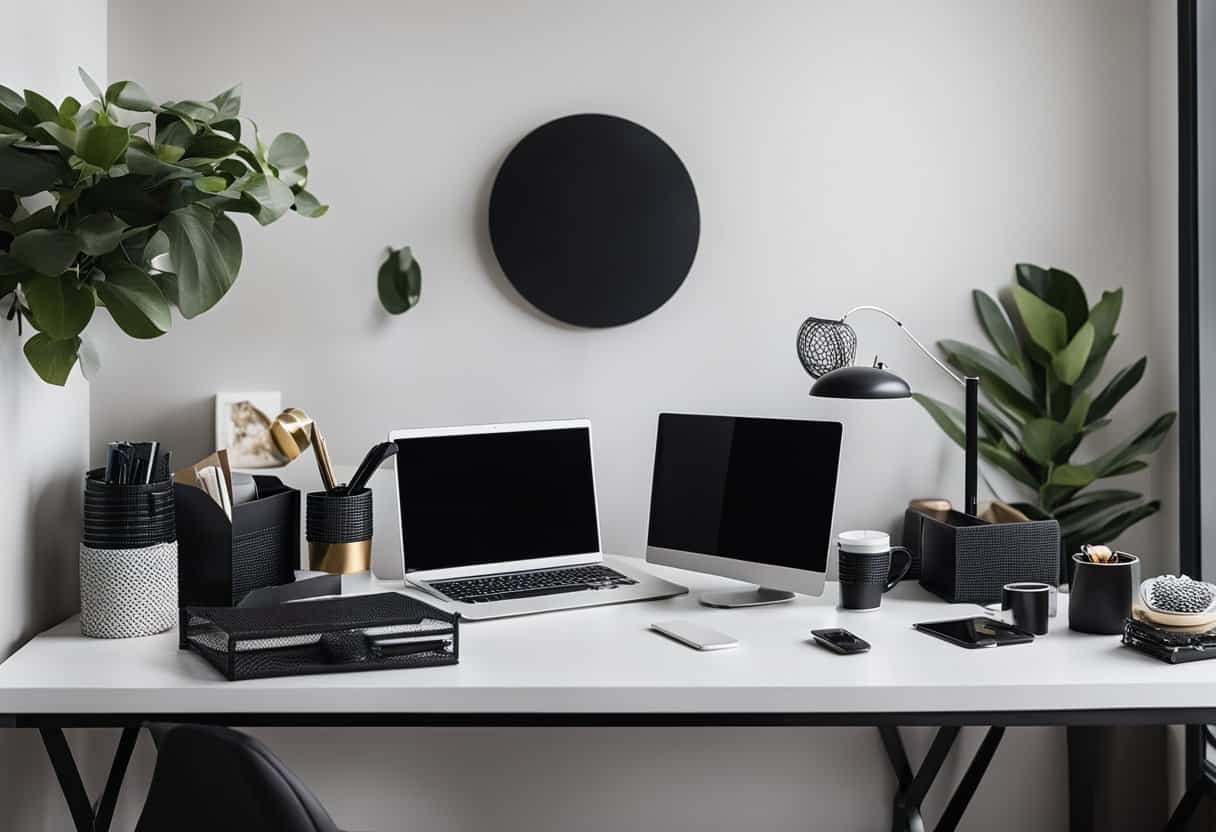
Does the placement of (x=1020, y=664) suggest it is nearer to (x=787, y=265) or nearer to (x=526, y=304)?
(x=787, y=265)

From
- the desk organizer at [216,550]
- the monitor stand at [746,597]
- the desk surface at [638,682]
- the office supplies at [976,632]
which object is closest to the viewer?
the desk surface at [638,682]

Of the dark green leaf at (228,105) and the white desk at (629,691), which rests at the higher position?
the dark green leaf at (228,105)

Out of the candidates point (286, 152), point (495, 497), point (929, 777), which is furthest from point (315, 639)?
point (929, 777)

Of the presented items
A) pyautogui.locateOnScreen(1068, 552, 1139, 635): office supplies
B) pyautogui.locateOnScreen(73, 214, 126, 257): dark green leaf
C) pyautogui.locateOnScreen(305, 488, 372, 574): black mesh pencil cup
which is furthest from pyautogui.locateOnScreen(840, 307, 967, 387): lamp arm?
pyautogui.locateOnScreen(73, 214, 126, 257): dark green leaf

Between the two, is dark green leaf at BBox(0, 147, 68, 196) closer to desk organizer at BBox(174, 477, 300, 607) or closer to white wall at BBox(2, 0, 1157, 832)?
desk organizer at BBox(174, 477, 300, 607)

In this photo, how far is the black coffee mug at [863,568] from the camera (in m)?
2.06

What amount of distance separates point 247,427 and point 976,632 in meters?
1.63

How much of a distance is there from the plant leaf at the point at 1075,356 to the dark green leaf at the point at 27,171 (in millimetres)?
2116

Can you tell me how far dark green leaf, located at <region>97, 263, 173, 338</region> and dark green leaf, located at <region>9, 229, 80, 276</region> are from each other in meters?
0.10

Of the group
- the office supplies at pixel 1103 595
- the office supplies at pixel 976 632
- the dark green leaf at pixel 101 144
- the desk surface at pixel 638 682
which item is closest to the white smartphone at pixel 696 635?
the desk surface at pixel 638 682

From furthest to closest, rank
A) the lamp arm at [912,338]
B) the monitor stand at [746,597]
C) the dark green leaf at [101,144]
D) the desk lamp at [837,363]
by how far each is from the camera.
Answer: the lamp arm at [912,338], the desk lamp at [837,363], the monitor stand at [746,597], the dark green leaf at [101,144]

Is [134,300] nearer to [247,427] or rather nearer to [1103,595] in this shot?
[247,427]

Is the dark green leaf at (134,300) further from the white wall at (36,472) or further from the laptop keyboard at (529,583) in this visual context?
the laptop keyboard at (529,583)

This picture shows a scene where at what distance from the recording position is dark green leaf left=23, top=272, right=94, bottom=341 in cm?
175
